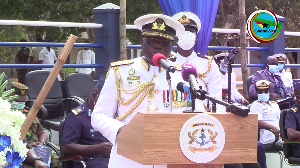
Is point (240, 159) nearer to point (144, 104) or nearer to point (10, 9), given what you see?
point (144, 104)

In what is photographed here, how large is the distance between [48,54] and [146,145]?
31.9 ft

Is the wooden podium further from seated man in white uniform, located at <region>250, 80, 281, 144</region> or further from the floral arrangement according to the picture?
seated man in white uniform, located at <region>250, 80, 281, 144</region>

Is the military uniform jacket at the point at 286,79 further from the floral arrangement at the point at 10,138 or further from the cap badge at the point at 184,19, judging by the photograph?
the floral arrangement at the point at 10,138

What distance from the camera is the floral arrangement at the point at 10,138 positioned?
315 centimetres

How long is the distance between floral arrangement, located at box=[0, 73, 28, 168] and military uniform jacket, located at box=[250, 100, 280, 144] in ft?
20.3

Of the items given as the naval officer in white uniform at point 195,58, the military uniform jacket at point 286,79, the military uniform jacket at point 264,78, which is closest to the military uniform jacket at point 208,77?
the naval officer in white uniform at point 195,58

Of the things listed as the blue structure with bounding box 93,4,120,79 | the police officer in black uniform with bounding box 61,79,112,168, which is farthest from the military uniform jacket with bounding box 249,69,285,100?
the police officer in black uniform with bounding box 61,79,112,168

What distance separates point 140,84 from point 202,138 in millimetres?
991

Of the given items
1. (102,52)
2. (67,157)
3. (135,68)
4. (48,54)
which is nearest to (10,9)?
(48,54)

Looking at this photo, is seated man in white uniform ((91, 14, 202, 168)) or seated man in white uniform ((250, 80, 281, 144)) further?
seated man in white uniform ((250, 80, 281, 144))

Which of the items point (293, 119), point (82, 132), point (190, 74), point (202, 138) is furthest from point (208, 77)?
point (202, 138)

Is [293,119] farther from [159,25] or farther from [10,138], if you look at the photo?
[10,138]

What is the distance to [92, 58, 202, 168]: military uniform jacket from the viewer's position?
3975mm

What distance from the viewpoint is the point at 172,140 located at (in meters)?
3.13
